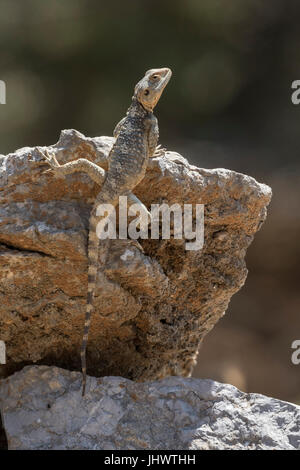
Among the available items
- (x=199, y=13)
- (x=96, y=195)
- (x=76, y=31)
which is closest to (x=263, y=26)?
(x=199, y=13)

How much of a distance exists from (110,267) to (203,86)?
4887 millimetres

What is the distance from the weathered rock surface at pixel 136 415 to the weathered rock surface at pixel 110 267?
0.22 m

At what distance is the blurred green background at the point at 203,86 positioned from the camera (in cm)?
598

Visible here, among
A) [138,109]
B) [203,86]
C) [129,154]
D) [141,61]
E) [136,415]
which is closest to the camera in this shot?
[136,415]

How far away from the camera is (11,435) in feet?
6.33

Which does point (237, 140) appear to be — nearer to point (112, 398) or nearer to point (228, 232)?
point (228, 232)

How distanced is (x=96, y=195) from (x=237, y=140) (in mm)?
4922

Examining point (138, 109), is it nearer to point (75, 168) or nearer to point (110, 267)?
point (75, 168)

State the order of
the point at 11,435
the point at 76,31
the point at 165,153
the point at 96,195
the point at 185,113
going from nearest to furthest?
the point at 11,435 → the point at 96,195 → the point at 165,153 → the point at 76,31 → the point at 185,113

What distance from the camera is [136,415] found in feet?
6.55

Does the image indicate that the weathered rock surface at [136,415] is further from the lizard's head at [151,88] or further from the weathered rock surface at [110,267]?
the lizard's head at [151,88]

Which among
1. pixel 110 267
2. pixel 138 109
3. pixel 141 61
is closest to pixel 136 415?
pixel 110 267

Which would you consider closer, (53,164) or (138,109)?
(53,164)

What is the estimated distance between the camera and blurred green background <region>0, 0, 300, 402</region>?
5.98 m
